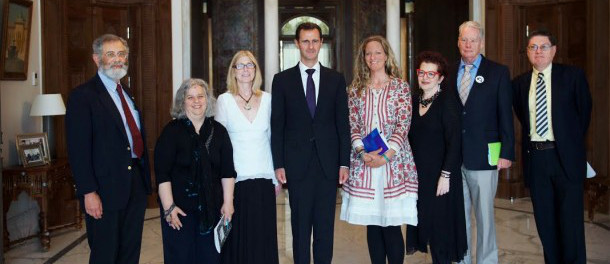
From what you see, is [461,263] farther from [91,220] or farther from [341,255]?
[91,220]

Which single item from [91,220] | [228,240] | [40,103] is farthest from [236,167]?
[40,103]

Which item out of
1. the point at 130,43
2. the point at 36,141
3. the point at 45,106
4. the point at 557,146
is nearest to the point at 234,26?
the point at 130,43

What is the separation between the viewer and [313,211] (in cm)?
430

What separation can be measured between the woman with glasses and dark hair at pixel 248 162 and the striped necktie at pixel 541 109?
1.90m

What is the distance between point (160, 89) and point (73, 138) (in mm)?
4923

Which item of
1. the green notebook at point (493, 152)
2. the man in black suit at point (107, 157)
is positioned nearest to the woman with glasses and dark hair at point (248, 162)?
the man in black suit at point (107, 157)

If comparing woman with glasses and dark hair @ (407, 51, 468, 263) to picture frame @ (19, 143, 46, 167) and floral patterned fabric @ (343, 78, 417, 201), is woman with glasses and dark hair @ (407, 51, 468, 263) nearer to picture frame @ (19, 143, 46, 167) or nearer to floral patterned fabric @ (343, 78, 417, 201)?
floral patterned fabric @ (343, 78, 417, 201)

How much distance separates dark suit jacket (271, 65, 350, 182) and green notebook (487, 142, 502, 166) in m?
1.01

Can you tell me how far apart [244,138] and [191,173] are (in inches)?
18.5

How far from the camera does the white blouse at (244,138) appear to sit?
405cm

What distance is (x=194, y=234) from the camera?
3.82 metres

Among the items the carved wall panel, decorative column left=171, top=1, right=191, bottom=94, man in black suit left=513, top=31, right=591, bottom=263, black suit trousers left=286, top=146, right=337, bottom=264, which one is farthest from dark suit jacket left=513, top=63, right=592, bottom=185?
the carved wall panel

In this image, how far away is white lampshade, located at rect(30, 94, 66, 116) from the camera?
653 centimetres

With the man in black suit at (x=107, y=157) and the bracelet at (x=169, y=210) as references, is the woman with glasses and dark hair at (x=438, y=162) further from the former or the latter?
the man in black suit at (x=107, y=157)
